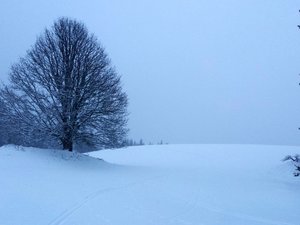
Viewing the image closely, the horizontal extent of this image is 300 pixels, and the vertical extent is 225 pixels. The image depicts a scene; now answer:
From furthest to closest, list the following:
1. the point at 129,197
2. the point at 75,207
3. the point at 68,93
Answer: the point at 68,93 < the point at 129,197 < the point at 75,207

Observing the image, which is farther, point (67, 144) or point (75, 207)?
point (67, 144)

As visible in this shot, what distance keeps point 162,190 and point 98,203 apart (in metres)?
4.18

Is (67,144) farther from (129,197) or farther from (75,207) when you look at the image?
(75,207)

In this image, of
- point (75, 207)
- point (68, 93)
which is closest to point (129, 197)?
point (75, 207)

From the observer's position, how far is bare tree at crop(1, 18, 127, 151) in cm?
2309

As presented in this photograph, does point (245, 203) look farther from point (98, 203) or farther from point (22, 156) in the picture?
point (22, 156)

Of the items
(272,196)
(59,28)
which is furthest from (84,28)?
(272,196)

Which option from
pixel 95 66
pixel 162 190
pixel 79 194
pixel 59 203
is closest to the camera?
pixel 59 203

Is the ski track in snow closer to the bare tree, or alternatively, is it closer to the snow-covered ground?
the snow-covered ground

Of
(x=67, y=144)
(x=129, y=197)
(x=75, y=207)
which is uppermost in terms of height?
(x=67, y=144)

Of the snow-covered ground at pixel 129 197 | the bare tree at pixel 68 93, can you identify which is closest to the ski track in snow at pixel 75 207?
the snow-covered ground at pixel 129 197

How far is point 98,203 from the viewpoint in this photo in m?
11.6

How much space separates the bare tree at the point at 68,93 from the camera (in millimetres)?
23087

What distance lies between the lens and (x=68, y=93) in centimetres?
2306
